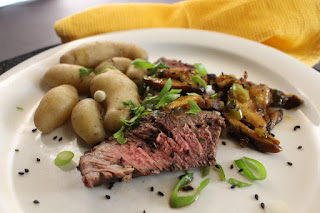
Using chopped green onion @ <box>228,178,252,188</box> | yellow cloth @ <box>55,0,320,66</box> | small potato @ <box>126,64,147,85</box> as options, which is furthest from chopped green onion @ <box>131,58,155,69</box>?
chopped green onion @ <box>228,178,252,188</box>

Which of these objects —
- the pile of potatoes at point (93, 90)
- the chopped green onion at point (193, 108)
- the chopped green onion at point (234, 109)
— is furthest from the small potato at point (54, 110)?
the chopped green onion at point (234, 109)

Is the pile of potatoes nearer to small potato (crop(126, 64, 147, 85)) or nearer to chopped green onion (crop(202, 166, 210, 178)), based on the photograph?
small potato (crop(126, 64, 147, 85))

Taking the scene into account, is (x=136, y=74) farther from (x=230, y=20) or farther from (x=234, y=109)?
(x=230, y=20)

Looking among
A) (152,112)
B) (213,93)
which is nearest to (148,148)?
(152,112)

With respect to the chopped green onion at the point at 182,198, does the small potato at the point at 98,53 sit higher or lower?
higher

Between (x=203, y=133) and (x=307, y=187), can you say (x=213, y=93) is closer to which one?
(x=203, y=133)

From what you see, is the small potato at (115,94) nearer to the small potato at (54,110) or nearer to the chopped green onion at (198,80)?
the small potato at (54,110)
